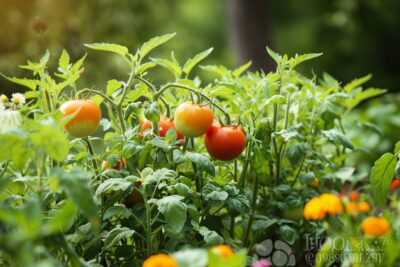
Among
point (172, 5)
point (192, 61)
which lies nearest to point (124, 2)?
point (172, 5)

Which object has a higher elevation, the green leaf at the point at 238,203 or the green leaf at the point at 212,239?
the green leaf at the point at 238,203

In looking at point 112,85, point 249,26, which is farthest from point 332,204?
point 249,26

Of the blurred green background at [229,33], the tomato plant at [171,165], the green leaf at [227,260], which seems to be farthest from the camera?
the blurred green background at [229,33]

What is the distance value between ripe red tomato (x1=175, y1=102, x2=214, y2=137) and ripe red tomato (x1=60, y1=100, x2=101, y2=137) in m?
0.20

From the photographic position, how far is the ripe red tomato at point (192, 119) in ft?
4.80

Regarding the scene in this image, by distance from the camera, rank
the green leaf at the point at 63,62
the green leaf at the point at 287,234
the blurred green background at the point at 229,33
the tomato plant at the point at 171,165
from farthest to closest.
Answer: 1. the blurred green background at the point at 229,33
2. the green leaf at the point at 287,234
3. the green leaf at the point at 63,62
4. the tomato plant at the point at 171,165

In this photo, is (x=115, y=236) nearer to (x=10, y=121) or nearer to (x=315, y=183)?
(x=10, y=121)

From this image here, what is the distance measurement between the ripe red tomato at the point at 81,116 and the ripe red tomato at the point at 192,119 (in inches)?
7.7

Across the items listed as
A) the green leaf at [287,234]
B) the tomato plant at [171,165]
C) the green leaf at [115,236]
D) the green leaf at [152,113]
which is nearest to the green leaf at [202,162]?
the tomato plant at [171,165]

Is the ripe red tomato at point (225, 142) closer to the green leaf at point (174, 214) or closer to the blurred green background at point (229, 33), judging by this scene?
the green leaf at point (174, 214)

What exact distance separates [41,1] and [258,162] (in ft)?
14.4

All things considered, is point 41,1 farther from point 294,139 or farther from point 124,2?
point 294,139

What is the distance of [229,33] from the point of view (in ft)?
19.6

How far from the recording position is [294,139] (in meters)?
1.70
